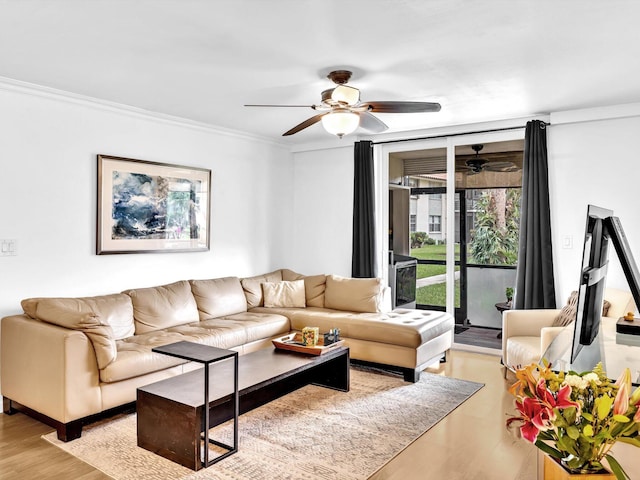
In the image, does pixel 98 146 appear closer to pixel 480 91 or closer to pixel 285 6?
pixel 285 6

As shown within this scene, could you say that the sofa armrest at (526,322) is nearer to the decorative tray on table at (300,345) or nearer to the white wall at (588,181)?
the white wall at (588,181)

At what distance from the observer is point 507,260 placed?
536cm

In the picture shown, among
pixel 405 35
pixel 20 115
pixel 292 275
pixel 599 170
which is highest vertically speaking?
pixel 405 35

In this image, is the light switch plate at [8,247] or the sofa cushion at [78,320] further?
the light switch plate at [8,247]

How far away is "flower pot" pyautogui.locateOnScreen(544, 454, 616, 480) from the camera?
3.32 feet

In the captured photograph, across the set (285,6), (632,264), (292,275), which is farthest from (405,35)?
(292,275)

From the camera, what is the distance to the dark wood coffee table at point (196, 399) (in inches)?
108

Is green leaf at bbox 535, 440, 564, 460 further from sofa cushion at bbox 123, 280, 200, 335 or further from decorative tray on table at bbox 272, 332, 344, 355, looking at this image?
sofa cushion at bbox 123, 280, 200, 335

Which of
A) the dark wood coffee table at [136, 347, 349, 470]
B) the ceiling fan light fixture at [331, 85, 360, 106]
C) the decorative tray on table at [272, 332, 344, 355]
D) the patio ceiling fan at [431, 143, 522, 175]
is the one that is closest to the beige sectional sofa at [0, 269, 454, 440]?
the dark wood coffee table at [136, 347, 349, 470]

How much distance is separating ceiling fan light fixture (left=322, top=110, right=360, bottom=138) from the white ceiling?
285mm

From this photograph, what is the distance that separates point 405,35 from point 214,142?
10.4 feet

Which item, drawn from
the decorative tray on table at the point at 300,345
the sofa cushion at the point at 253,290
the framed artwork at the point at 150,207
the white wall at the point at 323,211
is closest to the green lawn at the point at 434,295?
the white wall at the point at 323,211

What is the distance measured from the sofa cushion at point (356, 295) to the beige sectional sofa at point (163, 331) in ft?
0.04

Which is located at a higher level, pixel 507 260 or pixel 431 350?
pixel 507 260
